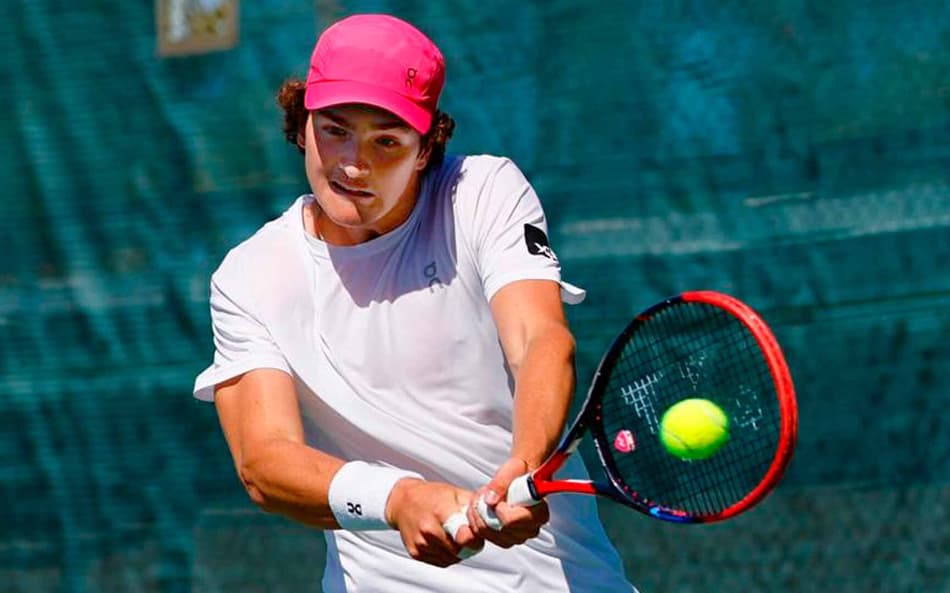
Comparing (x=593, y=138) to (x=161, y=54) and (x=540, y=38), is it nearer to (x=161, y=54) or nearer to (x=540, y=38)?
(x=540, y=38)

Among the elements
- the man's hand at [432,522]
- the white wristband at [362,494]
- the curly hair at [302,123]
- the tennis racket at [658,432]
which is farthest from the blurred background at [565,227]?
the man's hand at [432,522]

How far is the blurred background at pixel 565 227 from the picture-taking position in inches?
154

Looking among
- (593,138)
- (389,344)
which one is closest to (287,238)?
(389,344)

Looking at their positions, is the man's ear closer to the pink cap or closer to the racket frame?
the pink cap

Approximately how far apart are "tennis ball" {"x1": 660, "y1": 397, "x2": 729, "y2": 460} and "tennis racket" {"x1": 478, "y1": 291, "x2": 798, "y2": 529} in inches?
2.4

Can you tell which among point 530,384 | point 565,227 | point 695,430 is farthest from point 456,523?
point 565,227

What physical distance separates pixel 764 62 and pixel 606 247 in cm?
57

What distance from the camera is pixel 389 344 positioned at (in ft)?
9.88

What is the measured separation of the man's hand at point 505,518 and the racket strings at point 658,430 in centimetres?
26

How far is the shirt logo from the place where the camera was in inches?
116

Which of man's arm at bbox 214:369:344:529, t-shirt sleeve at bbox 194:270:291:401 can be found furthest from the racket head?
t-shirt sleeve at bbox 194:270:291:401

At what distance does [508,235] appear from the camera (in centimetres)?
298

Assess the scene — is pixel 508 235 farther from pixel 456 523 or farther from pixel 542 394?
pixel 456 523

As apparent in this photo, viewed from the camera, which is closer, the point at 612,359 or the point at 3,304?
the point at 612,359
